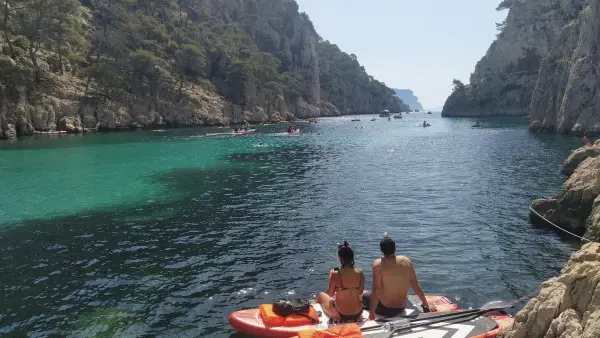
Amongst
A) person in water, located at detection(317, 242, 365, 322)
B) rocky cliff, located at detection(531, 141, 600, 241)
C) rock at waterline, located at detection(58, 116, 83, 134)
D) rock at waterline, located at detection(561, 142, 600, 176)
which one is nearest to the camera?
person in water, located at detection(317, 242, 365, 322)

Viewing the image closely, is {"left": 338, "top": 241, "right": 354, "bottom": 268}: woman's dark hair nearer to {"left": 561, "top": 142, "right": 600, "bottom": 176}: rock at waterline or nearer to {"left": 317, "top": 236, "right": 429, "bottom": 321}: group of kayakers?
{"left": 317, "top": 236, "right": 429, "bottom": 321}: group of kayakers

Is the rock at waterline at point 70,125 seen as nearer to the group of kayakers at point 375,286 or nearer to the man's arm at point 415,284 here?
the group of kayakers at point 375,286

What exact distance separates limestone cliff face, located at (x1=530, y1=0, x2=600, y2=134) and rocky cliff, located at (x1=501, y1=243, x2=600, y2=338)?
57.5m

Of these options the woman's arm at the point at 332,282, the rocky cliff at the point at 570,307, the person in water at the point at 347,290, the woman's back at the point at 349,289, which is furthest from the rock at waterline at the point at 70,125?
the rocky cliff at the point at 570,307

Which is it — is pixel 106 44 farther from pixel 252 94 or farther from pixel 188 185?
pixel 188 185

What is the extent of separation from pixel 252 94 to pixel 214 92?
12.1 meters

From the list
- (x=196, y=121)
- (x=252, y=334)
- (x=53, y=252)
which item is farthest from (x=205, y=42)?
(x=252, y=334)

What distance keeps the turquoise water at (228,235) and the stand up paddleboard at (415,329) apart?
1.06m

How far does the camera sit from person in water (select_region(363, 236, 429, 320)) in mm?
9398

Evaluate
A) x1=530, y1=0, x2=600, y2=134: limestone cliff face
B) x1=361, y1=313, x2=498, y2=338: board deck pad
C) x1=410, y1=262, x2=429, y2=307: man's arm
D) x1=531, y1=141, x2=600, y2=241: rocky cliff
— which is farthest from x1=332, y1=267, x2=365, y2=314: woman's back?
x1=530, y1=0, x2=600, y2=134: limestone cliff face

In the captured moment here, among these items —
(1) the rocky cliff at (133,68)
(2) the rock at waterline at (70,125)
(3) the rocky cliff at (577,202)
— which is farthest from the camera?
(2) the rock at waterline at (70,125)

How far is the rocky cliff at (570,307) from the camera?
5.52 m

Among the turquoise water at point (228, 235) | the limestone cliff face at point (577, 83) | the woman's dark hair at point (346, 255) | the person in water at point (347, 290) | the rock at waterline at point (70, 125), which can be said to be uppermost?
the limestone cliff face at point (577, 83)

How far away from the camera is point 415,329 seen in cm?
902
